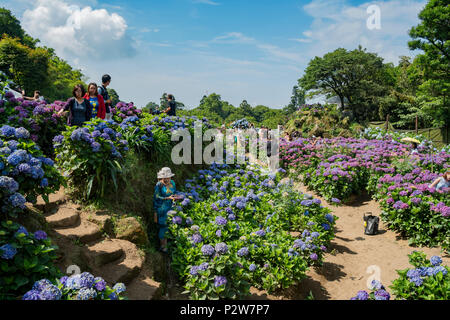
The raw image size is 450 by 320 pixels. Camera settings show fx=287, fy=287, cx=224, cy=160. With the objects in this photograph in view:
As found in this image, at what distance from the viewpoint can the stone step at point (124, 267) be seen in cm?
371

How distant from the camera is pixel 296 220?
20.9 ft

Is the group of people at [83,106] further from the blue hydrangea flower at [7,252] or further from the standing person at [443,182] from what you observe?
the standing person at [443,182]

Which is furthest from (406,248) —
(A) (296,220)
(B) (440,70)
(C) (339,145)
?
(B) (440,70)

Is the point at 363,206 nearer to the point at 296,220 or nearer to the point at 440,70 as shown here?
the point at 296,220

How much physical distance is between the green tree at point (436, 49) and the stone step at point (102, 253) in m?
22.7

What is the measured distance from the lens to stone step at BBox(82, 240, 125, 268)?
3781mm

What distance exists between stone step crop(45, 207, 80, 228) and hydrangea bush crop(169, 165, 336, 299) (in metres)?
1.49

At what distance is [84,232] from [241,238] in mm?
2357

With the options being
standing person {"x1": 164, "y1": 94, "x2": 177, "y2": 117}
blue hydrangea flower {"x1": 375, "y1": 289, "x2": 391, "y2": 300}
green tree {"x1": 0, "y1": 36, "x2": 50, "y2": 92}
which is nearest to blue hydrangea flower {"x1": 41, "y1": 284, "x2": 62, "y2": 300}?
blue hydrangea flower {"x1": 375, "y1": 289, "x2": 391, "y2": 300}

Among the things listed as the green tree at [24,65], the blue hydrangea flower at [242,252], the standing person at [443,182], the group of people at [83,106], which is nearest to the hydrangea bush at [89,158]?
the group of people at [83,106]

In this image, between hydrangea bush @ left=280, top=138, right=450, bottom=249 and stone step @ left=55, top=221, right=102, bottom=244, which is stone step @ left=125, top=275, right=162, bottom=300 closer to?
stone step @ left=55, top=221, right=102, bottom=244
